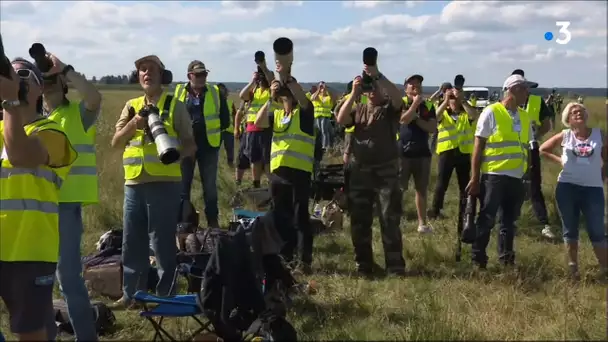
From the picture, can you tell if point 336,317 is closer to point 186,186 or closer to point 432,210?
point 186,186

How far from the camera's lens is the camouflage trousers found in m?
6.27

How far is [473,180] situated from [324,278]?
1666 millimetres

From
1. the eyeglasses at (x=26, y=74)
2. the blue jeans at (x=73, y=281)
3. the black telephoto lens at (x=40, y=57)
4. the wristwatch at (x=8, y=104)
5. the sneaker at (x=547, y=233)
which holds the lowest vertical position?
the sneaker at (x=547, y=233)

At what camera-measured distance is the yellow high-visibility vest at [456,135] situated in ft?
28.4

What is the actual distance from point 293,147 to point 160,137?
2.09 m

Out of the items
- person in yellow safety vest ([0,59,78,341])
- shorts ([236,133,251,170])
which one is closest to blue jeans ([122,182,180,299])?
person in yellow safety vest ([0,59,78,341])

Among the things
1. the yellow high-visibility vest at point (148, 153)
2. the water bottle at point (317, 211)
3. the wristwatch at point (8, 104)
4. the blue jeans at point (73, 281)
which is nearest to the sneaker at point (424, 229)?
the water bottle at point (317, 211)

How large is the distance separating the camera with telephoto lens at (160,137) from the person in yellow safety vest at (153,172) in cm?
17

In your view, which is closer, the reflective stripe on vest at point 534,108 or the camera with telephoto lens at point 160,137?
the camera with telephoto lens at point 160,137

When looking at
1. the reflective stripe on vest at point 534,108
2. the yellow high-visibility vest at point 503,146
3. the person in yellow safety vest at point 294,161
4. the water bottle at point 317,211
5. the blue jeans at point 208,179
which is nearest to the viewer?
the yellow high-visibility vest at point 503,146

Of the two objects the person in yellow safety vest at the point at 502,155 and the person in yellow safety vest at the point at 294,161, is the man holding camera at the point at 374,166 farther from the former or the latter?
the person in yellow safety vest at the point at 502,155

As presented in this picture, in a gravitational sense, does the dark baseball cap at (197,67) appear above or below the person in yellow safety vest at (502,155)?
above

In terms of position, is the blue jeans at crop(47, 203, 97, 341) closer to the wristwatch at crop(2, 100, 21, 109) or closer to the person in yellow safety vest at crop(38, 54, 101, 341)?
the person in yellow safety vest at crop(38, 54, 101, 341)

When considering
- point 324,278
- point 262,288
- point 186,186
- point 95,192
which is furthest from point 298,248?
point 95,192
